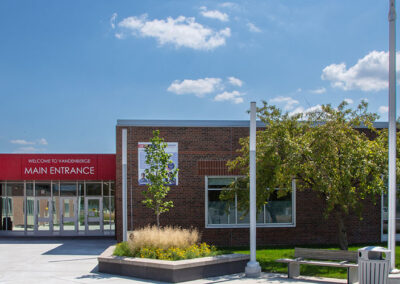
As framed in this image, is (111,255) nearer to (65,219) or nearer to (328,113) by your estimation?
(328,113)

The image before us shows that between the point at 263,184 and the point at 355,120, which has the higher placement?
the point at 355,120

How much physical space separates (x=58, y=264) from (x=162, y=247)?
4174 mm

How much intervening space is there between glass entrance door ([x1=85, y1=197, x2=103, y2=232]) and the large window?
7.66m

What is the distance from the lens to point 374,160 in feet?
39.5

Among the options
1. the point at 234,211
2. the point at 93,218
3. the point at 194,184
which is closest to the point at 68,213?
the point at 93,218

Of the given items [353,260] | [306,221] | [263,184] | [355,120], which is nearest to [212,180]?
[306,221]

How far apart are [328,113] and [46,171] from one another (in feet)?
44.6

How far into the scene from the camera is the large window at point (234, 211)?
60.0 ft

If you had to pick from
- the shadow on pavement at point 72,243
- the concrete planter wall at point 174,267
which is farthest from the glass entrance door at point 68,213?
the concrete planter wall at point 174,267

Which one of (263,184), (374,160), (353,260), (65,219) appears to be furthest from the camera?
(65,219)

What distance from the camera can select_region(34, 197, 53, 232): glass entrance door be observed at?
2366cm

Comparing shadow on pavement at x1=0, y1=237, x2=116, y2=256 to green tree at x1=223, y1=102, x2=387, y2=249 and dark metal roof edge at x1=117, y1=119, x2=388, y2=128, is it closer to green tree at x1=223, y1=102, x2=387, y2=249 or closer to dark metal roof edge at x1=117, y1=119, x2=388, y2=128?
dark metal roof edge at x1=117, y1=119, x2=388, y2=128

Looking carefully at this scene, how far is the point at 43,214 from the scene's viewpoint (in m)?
A: 23.8

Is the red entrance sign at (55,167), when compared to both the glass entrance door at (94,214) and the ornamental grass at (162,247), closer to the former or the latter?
the glass entrance door at (94,214)
